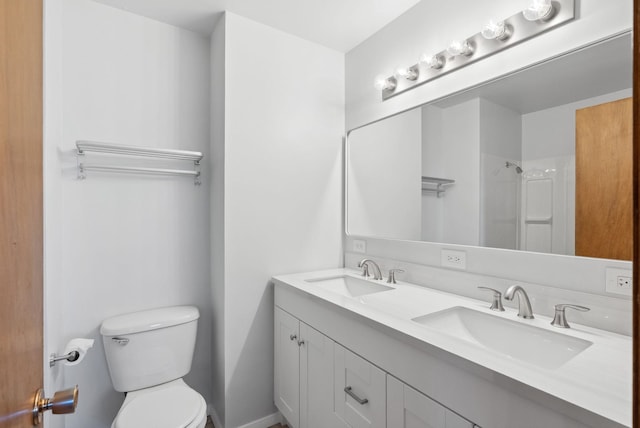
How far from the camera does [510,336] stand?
3.77 feet

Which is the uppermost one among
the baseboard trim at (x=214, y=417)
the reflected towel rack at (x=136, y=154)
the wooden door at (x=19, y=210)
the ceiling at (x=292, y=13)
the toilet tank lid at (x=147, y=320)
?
the ceiling at (x=292, y=13)

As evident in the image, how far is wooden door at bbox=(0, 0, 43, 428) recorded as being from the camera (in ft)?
1.36

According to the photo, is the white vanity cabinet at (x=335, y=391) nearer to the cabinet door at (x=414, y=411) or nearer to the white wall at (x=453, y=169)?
the cabinet door at (x=414, y=411)

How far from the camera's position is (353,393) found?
1258 mm

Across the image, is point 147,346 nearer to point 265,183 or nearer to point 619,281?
point 265,183

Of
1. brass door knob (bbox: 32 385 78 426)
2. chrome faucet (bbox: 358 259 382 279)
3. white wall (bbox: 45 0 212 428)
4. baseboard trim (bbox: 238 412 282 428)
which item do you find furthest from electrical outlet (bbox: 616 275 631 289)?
white wall (bbox: 45 0 212 428)

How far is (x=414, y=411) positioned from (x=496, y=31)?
1.51 m

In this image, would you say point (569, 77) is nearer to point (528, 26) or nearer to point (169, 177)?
point (528, 26)

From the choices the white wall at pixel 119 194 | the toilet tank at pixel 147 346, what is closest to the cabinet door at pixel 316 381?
the toilet tank at pixel 147 346

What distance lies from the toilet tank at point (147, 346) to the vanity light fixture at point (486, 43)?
71.2 inches

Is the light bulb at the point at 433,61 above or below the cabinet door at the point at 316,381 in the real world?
above

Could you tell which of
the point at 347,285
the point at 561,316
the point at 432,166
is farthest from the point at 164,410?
the point at 432,166

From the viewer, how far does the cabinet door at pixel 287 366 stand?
1.66 meters

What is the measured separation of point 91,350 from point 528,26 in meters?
2.61
